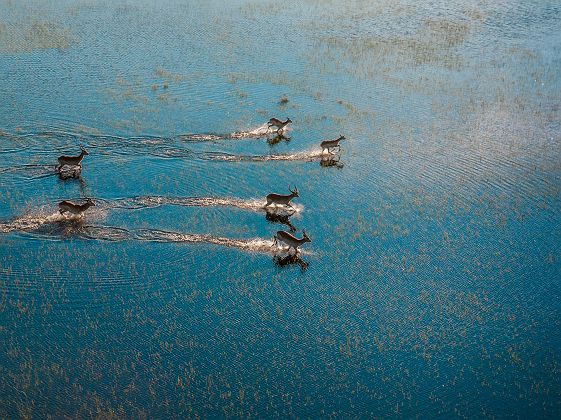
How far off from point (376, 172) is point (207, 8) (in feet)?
77.7

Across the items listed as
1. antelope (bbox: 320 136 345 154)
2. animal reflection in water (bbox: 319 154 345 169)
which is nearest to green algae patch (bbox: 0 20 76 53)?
antelope (bbox: 320 136 345 154)

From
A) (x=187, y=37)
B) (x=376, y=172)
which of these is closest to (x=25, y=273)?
(x=376, y=172)

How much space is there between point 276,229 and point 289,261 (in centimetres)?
176

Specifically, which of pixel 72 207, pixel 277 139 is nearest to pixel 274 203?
pixel 277 139

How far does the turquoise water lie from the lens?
15195 mm

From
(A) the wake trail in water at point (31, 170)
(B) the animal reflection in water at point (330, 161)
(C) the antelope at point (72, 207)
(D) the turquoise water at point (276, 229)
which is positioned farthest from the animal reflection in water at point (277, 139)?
(A) the wake trail in water at point (31, 170)

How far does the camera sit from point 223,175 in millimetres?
23469

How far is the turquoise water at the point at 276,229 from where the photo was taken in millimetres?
15195

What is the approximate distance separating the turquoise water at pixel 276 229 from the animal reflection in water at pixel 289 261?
0.08m

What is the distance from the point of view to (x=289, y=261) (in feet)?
62.7

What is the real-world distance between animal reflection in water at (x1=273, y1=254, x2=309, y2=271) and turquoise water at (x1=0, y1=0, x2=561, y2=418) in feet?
0.27

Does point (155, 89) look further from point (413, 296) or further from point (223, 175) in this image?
point (413, 296)

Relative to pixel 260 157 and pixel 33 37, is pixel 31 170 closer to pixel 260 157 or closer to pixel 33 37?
pixel 260 157

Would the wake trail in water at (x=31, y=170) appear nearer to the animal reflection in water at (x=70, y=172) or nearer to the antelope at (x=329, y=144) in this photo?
the animal reflection in water at (x=70, y=172)
